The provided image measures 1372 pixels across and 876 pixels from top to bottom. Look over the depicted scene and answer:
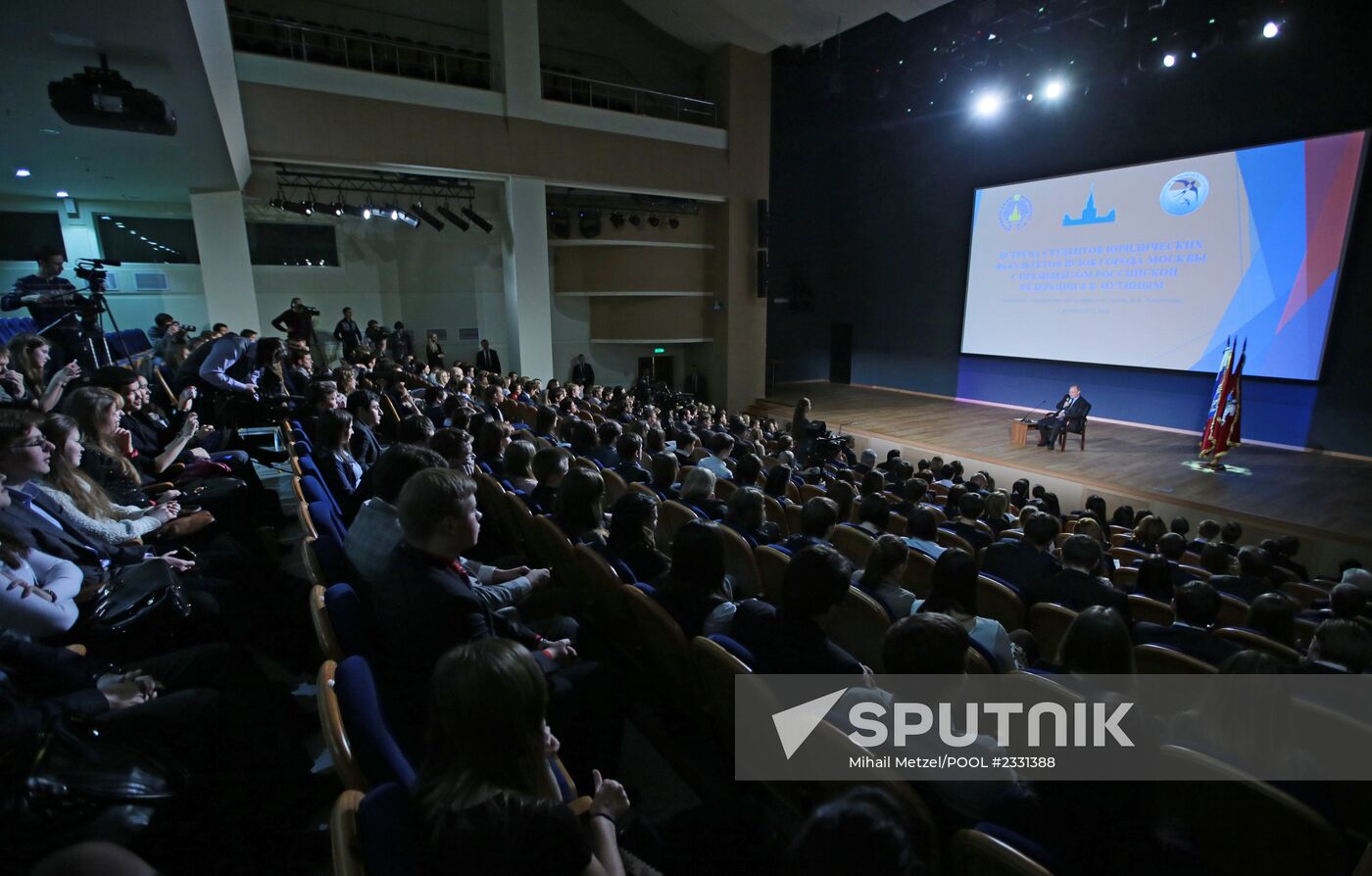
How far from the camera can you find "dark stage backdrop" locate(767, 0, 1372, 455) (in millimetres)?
8555

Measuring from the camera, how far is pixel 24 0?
9.53 ft

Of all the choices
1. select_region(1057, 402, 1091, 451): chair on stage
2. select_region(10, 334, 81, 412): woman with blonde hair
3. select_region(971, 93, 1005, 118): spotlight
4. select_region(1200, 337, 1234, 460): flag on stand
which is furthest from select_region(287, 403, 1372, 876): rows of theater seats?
select_region(971, 93, 1005, 118): spotlight

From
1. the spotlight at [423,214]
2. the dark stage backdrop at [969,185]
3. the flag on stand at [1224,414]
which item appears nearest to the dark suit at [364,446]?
the spotlight at [423,214]

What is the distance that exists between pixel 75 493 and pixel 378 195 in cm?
1023

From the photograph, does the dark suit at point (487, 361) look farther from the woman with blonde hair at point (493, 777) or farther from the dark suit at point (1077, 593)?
the woman with blonde hair at point (493, 777)

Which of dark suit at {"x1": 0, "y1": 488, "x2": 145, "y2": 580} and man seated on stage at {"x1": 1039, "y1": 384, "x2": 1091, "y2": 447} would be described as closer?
dark suit at {"x1": 0, "y1": 488, "x2": 145, "y2": 580}

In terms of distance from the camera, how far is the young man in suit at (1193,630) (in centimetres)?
231

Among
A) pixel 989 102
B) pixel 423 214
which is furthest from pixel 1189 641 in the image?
pixel 423 214

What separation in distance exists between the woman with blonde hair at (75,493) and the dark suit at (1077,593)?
153 inches

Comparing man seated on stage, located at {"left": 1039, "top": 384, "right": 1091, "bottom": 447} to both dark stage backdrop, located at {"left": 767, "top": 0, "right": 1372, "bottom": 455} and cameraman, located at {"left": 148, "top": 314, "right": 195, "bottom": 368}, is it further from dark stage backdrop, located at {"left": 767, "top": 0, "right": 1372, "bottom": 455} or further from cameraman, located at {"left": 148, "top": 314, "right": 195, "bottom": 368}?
cameraman, located at {"left": 148, "top": 314, "right": 195, "bottom": 368}

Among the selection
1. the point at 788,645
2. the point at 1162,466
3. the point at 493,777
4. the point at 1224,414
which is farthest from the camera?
the point at 1224,414

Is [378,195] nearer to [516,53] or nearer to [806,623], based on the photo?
[516,53]

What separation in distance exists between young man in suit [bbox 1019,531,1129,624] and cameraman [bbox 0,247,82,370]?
23.4ft

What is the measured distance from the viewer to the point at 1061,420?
952cm
